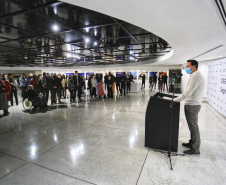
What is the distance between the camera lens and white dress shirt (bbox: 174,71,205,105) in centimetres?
269

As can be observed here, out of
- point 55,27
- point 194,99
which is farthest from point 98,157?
point 55,27

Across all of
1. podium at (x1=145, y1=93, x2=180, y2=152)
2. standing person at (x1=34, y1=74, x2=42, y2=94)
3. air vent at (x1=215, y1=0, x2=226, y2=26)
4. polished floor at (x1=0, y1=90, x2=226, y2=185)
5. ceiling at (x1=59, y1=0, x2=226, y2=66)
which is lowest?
A: polished floor at (x1=0, y1=90, x2=226, y2=185)

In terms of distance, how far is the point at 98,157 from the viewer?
2.81 metres

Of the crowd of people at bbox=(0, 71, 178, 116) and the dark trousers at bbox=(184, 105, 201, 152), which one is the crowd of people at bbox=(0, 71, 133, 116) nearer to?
the crowd of people at bbox=(0, 71, 178, 116)

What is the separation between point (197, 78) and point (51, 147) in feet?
11.5

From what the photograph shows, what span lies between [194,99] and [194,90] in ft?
0.59

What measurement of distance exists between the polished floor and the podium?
9.1 inches

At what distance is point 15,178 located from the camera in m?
2.23

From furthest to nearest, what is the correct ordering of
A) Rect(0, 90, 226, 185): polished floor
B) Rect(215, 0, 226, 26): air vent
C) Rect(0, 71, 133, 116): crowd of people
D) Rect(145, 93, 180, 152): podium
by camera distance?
Rect(0, 71, 133, 116): crowd of people → Rect(145, 93, 180, 152): podium → Rect(0, 90, 226, 185): polished floor → Rect(215, 0, 226, 26): air vent

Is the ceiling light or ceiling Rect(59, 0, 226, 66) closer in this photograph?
ceiling Rect(59, 0, 226, 66)

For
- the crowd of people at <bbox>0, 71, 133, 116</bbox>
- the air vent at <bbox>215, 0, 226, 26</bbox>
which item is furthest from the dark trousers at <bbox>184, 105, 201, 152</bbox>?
the crowd of people at <bbox>0, 71, 133, 116</bbox>

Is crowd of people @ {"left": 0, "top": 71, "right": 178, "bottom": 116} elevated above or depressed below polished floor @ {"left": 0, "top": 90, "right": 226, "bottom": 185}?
above

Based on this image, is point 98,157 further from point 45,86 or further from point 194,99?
point 45,86

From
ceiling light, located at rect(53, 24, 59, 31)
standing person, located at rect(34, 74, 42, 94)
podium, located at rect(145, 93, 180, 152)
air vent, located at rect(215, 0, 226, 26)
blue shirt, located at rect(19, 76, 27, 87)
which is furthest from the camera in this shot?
blue shirt, located at rect(19, 76, 27, 87)
